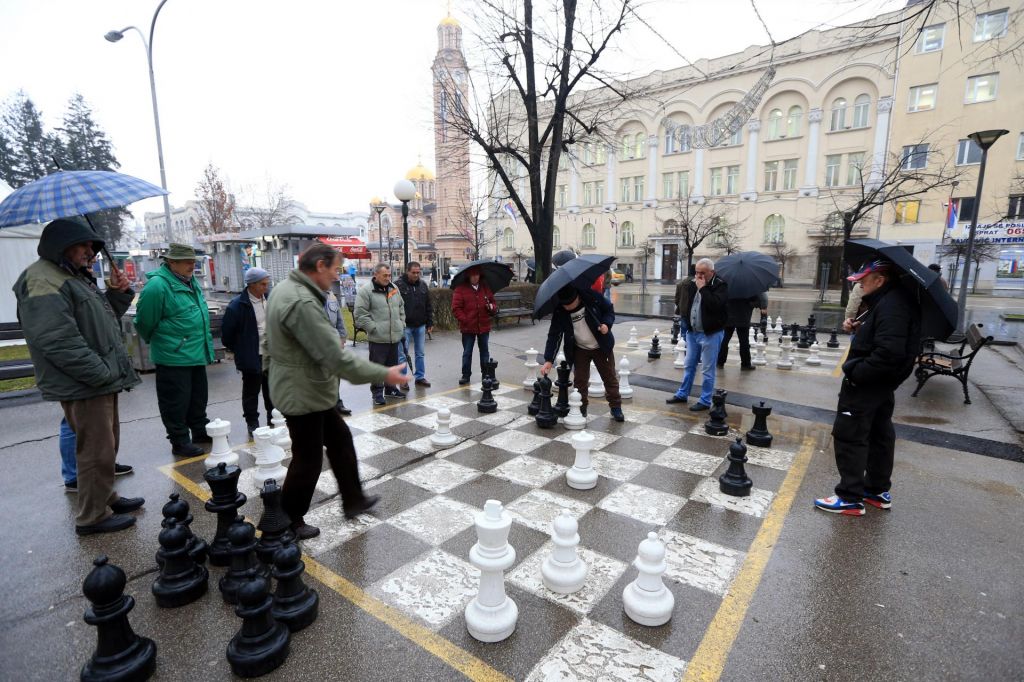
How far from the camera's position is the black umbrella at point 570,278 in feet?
16.3

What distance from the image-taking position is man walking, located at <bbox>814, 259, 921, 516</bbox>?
3.27 m

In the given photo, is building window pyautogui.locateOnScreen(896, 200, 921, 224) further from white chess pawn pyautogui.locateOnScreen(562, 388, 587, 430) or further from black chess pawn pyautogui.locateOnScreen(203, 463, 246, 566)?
black chess pawn pyautogui.locateOnScreen(203, 463, 246, 566)

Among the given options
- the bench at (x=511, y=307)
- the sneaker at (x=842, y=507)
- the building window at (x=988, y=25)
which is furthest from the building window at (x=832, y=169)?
the sneaker at (x=842, y=507)

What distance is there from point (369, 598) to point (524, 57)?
14972mm

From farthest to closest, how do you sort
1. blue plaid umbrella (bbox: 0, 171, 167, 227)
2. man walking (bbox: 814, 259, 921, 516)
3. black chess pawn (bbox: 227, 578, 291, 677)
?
blue plaid umbrella (bbox: 0, 171, 167, 227)
man walking (bbox: 814, 259, 921, 516)
black chess pawn (bbox: 227, 578, 291, 677)

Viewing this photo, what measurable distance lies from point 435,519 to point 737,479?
90.4 inches

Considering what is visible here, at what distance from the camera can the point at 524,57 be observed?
1427 cm

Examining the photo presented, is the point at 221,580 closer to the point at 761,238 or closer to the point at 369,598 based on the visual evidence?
the point at 369,598

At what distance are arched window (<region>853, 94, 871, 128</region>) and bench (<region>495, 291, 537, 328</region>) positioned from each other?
32.5 meters

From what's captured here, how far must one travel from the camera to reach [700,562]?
3.01m

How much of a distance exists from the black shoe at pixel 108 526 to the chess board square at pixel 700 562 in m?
3.57

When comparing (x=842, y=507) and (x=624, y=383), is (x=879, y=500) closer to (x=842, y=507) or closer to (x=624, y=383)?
(x=842, y=507)

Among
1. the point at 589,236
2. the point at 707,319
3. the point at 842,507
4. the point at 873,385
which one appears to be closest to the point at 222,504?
the point at 842,507

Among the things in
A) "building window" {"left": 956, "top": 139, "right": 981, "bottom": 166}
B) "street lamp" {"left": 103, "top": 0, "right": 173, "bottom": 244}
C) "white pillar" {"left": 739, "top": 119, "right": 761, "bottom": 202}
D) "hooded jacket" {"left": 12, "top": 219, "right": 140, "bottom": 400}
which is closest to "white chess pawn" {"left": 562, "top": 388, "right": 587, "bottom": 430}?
"hooded jacket" {"left": 12, "top": 219, "right": 140, "bottom": 400}
